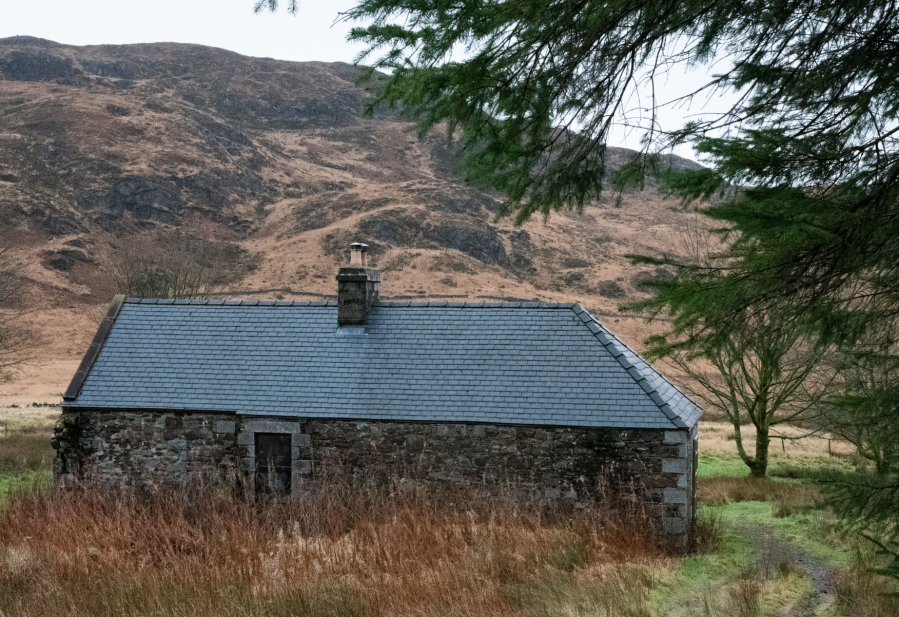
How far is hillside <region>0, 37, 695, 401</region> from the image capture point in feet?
202

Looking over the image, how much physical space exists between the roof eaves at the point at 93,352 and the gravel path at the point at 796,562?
1203 cm

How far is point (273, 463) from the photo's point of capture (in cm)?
1304

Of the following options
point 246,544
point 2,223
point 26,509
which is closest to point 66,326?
point 2,223

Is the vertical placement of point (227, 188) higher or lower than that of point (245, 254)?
higher

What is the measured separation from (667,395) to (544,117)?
A: 8092 mm

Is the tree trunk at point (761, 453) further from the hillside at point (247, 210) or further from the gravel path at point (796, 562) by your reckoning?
the hillside at point (247, 210)

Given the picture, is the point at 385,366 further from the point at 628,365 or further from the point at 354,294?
the point at 628,365

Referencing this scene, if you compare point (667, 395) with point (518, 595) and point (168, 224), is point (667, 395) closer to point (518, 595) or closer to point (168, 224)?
point (518, 595)

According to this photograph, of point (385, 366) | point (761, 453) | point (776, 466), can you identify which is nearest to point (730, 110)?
point (385, 366)

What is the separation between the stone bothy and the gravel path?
125 cm

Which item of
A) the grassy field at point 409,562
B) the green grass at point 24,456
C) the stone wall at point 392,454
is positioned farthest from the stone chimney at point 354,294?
the green grass at point 24,456

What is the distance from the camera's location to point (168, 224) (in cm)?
6962

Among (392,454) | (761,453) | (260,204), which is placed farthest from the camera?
(260,204)

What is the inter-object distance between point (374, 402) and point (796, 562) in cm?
710
